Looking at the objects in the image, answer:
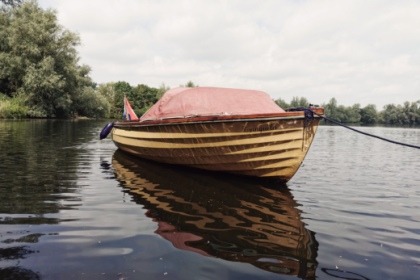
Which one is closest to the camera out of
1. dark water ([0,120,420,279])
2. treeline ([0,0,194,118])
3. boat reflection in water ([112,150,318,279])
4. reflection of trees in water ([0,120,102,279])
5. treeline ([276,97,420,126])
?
dark water ([0,120,420,279])

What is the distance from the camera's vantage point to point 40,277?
136 inches

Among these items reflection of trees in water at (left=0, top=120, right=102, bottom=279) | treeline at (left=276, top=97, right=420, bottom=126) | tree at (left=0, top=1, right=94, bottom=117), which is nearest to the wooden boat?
reflection of trees in water at (left=0, top=120, right=102, bottom=279)

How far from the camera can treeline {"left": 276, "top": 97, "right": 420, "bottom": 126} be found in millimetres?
126188

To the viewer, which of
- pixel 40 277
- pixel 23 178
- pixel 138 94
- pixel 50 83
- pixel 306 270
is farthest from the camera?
pixel 138 94

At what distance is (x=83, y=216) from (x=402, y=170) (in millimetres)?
11578

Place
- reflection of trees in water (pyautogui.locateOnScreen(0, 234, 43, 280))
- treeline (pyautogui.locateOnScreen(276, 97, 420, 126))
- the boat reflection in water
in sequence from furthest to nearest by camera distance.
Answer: treeline (pyautogui.locateOnScreen(276, 97, 420, 126))
the boat reflection in water
reflection of trees in water (pyautogui.locateOnScreen(0, 234, 43, 280))

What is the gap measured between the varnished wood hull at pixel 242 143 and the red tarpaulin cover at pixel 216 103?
81 centimetres

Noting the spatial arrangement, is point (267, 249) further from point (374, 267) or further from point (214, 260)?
point (374, 267)

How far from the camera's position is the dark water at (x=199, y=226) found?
386cm

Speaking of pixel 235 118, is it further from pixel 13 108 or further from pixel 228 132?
pixel 13 108

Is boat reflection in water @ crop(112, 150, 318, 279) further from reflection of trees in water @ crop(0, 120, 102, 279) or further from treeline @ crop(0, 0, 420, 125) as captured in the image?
treeline @ crop(0, 0, 420, 125)

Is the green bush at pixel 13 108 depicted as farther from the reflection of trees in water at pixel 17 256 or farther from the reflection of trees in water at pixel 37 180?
the reflection of trees in water at pixel 17 256

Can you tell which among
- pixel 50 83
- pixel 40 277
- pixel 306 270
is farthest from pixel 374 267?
pixel 50 83

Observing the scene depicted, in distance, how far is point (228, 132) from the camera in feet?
29.1
